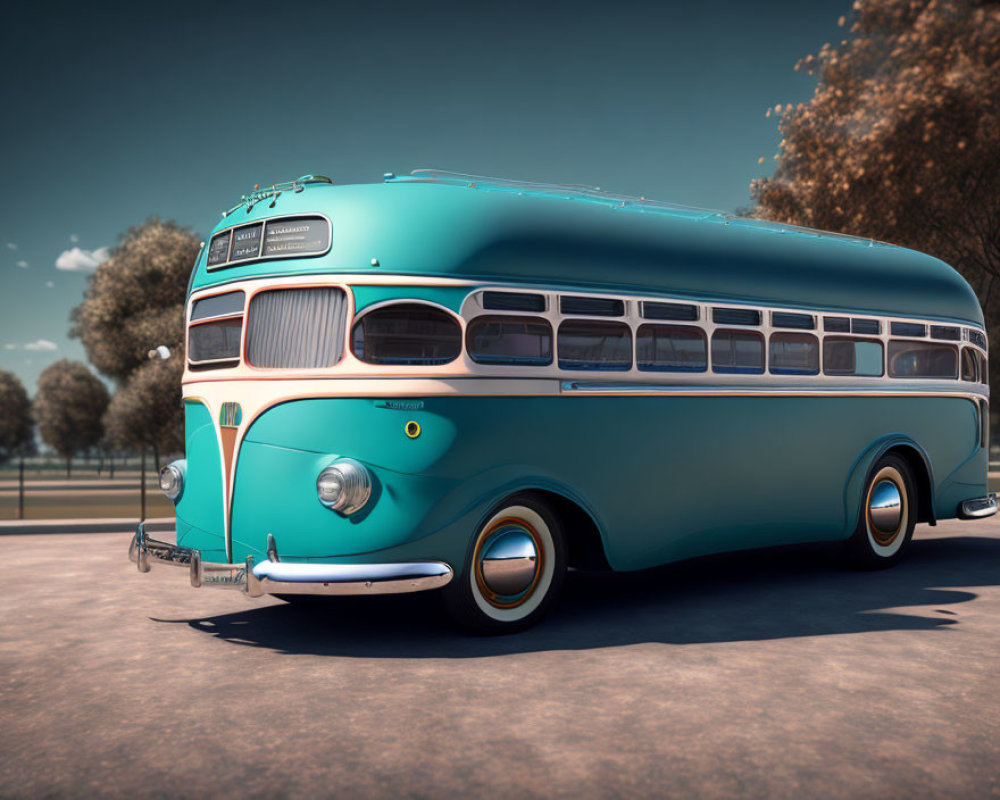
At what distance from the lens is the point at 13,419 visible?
8188 centimetres

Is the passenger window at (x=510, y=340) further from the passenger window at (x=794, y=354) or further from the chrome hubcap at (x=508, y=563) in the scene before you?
the passenger window at (x=794, y=354)

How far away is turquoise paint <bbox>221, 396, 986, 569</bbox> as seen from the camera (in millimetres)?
6527

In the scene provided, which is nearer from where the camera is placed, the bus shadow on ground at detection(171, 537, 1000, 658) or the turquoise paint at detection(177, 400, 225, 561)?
the bus shadow on ground at detection(171, 537, 1000, 658)

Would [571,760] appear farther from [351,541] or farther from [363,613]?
[363,613]

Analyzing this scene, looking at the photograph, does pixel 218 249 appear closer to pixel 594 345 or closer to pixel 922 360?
pixel 594 345

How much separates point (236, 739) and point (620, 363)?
402 centimetres

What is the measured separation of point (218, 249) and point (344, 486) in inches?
94.8

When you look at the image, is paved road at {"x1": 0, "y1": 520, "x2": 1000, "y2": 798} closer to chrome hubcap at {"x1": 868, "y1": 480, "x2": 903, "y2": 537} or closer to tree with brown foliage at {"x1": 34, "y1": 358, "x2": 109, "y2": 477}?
chrome hubcap at {"x1": 868, "y1": 480, "x2": 903, "y2": 537}

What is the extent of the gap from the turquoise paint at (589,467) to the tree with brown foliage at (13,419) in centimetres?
8233

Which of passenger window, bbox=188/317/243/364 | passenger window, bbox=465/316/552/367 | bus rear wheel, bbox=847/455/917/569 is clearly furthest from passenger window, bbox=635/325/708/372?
passenger window, bbox=188/317/243/364

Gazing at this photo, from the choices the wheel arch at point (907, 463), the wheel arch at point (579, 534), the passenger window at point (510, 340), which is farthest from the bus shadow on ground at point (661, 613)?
the passenger window at point (510, 340)

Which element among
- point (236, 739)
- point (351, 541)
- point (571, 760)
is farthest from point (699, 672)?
point (236, 739)

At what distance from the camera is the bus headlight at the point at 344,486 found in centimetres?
636

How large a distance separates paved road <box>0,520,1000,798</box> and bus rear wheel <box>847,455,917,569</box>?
77 centimetres
